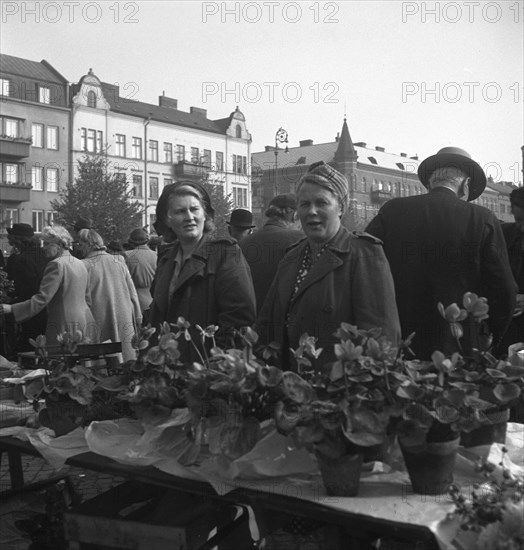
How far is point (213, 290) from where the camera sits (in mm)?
3033

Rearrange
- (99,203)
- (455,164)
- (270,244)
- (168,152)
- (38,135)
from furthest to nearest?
(168,152), (38,135), (99,203), (270,244), (455,164)

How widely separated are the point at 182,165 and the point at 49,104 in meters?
9.04

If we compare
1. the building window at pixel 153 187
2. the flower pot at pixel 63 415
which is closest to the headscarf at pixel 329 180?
the flower pot at pixel 63 415

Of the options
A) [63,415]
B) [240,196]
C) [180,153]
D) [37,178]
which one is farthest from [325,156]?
[63,415]

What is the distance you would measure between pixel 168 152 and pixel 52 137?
8456 mm

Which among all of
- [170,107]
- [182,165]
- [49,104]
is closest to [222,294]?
[49,104]

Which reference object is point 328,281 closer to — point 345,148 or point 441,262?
point 441,262

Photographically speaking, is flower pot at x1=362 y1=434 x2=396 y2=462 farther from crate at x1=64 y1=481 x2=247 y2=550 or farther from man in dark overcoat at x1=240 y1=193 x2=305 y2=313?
man in dark overcoat at x1=240 y1=193 x2=305 y2=313

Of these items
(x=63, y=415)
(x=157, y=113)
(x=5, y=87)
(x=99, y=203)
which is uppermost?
(x=157, y=113)

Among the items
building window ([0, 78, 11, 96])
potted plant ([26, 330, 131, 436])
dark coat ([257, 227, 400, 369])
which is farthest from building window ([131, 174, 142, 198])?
dark coat ([257, 227, 400, 369])

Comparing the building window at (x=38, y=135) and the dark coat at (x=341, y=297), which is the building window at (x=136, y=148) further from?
the dark coat at (x=341, y=297)

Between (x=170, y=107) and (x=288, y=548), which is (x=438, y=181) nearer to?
(x=288, y=548)

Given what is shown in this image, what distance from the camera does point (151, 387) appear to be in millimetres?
2246

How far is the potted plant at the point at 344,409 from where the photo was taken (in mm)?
1799
